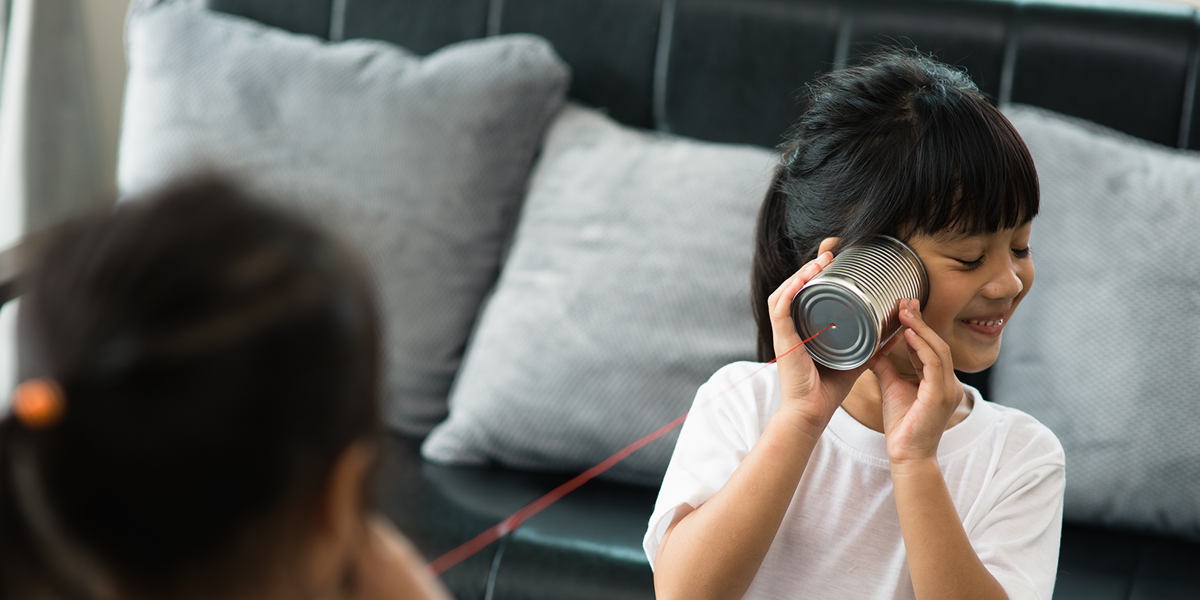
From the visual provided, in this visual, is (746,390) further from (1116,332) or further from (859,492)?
(1116,332)

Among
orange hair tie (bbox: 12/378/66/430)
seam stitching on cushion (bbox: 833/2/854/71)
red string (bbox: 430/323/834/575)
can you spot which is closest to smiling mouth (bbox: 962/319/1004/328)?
red string (bbox: 430/323/834/575)

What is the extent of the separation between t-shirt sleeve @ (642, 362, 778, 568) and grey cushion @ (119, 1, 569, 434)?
0.63 meters

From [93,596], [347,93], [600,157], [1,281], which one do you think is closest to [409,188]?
[347,93]

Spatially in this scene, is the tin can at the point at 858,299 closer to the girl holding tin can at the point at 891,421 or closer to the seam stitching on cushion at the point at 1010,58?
the girl holding tin can at the point at 891,421

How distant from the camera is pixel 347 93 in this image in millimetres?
1452

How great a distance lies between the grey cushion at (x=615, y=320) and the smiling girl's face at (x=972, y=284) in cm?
48

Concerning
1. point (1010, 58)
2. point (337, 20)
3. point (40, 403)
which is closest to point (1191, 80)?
point (1010, 58)

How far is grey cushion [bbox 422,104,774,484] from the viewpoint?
4.11ft

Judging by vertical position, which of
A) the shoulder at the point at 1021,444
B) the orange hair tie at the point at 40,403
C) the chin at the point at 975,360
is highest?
the orange hair tie at the point at 40,403

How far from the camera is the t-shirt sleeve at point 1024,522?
2.48 ft

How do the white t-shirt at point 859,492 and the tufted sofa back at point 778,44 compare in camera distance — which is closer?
the white t-shirt at point 859,492

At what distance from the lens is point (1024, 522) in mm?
776

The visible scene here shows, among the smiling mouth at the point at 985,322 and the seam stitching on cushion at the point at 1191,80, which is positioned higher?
the seam stitching on cushion at the point at 1191,80

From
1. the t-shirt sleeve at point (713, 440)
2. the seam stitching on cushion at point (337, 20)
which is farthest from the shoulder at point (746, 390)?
→ the seam stitching on cushion at point (337, 20)
